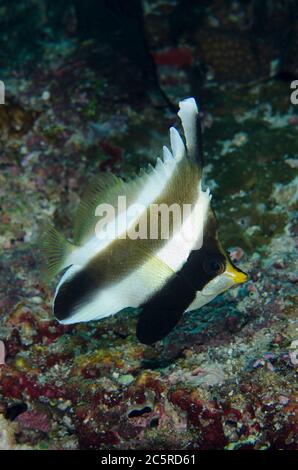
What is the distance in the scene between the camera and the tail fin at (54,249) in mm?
2201

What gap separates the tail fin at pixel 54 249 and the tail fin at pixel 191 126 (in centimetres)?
75

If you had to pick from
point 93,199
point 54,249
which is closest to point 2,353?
point 54,249

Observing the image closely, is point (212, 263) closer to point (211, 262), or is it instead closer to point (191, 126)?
point (211, 262)

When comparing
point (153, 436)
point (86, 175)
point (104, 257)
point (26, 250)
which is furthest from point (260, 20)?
point (153, 436)

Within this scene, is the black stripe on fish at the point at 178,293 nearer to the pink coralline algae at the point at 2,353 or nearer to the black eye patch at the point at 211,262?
the black eye patch at the point at 211,262

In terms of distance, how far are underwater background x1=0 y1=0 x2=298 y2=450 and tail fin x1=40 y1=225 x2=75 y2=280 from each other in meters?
0.78

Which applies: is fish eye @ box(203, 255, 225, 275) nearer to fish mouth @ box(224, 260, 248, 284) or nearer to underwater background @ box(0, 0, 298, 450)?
fish mouth @ box(224, 260, 248, 284)

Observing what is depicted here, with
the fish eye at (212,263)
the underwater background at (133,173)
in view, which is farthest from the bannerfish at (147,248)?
the underwater background at (133,173)

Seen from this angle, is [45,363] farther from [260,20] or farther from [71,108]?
[260,20]

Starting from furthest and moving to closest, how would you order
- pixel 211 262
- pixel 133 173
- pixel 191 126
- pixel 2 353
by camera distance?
pixel 2 353, pixel 133 173, pixel 211 262, pixel 191 126

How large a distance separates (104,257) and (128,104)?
3.05m

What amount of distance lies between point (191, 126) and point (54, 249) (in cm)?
91

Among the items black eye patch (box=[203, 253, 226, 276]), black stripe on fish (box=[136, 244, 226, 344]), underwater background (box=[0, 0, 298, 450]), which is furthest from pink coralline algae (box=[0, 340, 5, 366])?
black eye patch (box=[203, 253, 226, 276])

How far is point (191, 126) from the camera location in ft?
6.57
